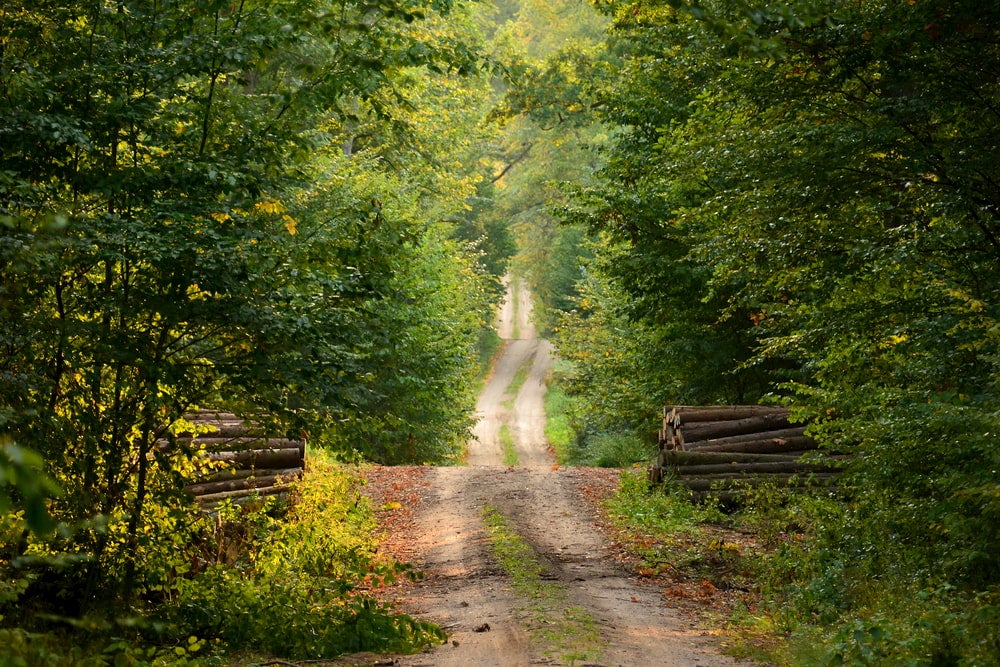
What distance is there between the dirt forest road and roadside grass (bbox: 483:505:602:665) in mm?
18

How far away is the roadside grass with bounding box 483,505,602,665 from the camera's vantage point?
782 centimetres

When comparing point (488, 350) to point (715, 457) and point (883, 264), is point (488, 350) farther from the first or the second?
point (883, 264)

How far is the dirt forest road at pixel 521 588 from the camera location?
25.8 feet

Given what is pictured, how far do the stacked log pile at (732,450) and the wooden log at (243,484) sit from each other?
6.45 meters

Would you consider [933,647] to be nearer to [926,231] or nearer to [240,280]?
[926,231]

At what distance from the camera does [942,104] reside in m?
8.63

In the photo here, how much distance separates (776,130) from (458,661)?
5.94 metres

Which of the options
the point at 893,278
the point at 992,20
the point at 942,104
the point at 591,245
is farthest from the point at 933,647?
the point at 591,245

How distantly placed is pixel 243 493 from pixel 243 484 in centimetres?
30

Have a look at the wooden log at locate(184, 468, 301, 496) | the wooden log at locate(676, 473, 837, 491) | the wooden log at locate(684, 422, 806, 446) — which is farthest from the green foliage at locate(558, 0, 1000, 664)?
the wooden log at locate(184, 468, 301, 496)

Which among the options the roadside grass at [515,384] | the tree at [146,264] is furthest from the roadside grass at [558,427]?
the tree at [146,264]

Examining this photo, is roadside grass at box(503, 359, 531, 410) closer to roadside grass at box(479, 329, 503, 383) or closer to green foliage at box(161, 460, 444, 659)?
roadside grass at box(479, 329, 503, 383)

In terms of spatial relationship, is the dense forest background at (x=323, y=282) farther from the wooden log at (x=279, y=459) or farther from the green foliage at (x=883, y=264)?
the wooden log at (x=279, y=459)

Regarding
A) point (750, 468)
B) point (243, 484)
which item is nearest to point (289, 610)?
point (243, 484)
